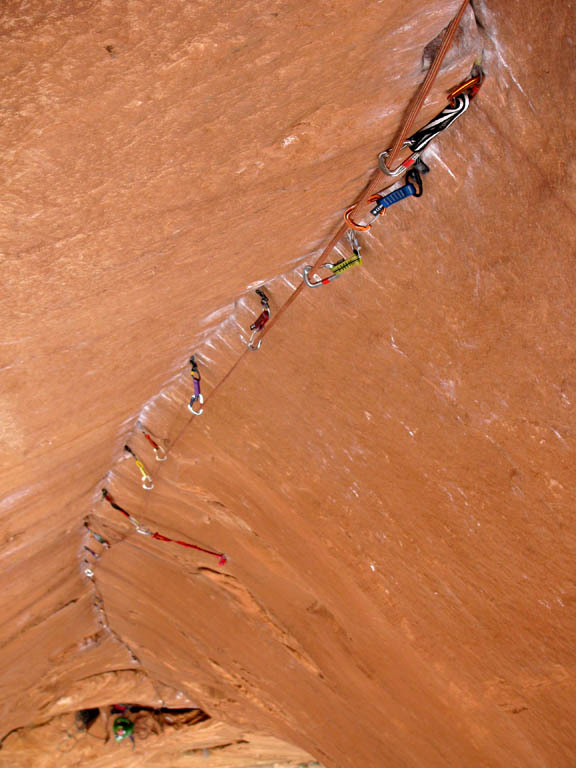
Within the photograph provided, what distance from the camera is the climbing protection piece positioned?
0.96 meters

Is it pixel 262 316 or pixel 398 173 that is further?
pixel 262 316

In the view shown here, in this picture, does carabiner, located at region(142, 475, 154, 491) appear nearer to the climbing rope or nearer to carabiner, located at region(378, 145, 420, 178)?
the climbing rope

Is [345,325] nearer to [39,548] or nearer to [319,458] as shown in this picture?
[319,458]

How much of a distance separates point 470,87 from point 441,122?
0.23 feet

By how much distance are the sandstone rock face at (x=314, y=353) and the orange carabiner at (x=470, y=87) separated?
0.02 m

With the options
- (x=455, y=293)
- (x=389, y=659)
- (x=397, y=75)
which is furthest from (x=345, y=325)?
(x=389, y=659)

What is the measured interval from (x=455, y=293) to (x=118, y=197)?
26.7 inches

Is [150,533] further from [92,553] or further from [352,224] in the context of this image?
[352,224]

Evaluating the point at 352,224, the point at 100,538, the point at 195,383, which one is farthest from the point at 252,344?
the point at 100,538

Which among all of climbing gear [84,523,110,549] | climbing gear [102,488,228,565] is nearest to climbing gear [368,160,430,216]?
climbing gear [102,488,228,565]

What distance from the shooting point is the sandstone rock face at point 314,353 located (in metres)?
0.82

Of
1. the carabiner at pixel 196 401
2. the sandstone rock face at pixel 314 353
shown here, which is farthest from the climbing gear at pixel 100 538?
the carabiner at pixel 196 401

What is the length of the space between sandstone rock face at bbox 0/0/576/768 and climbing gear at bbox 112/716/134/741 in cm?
127

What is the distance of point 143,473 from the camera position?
201 cm
